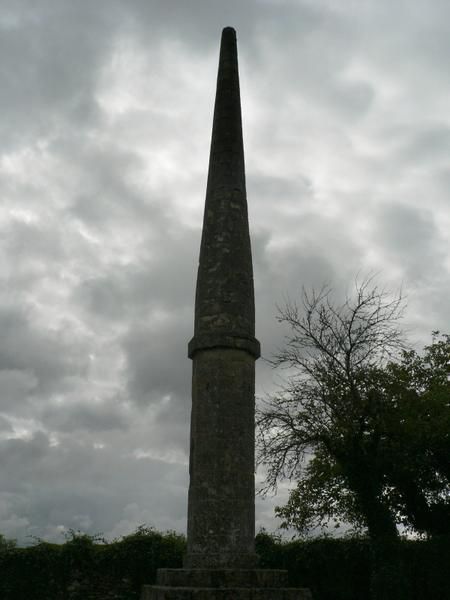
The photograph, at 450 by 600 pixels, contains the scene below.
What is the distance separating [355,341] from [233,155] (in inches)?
427

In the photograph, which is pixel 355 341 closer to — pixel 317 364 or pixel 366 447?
pixel 317 364

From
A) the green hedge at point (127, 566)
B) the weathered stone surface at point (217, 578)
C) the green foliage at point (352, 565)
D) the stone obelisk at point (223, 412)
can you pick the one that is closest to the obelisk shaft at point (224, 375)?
the stone obelisk at point (223, 412)

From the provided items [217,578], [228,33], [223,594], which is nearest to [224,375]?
[217,578]

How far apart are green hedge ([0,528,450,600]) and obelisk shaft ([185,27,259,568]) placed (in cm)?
1131

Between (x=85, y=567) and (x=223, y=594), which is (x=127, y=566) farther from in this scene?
(x=223, y=594)

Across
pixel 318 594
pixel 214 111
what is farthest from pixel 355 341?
pixel 214 111

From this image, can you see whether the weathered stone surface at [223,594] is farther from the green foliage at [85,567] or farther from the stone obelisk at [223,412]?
the green foliage at [85,567]

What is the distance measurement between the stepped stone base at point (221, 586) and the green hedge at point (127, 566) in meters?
11.5

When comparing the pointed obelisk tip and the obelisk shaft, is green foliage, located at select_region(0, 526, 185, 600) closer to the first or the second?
the obelisk shaft

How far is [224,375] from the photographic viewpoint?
8.71 meters

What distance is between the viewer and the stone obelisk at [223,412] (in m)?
7.46

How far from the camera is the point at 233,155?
10.2 meters

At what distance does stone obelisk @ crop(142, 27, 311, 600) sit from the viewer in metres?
7.46

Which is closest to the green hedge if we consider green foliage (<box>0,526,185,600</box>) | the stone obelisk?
green foliage (<box>0,526,185,600</box>)
